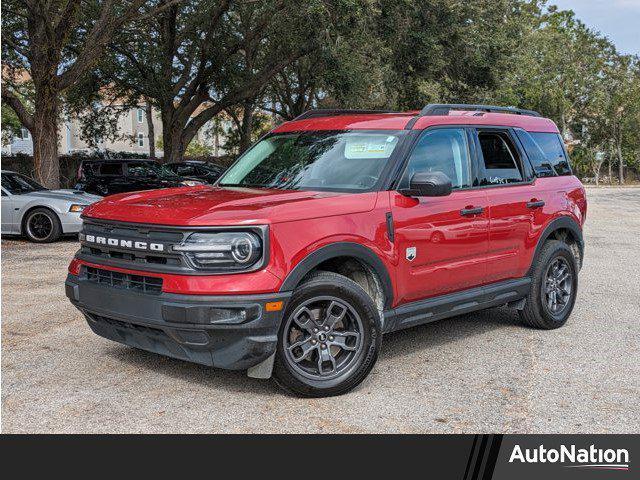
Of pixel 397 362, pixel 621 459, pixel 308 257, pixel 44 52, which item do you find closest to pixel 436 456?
pixel 621 459

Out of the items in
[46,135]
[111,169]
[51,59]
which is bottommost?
[111,169]

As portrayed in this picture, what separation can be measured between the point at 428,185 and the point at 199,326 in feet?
6.15

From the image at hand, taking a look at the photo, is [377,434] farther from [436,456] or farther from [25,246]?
[25,246]

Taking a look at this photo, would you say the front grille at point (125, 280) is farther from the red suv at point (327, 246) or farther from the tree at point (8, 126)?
the tree at point (8, 126)

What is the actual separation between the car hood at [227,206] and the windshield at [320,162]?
234 mm

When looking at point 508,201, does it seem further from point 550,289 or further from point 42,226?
point 42,226

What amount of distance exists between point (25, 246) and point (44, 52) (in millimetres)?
5830

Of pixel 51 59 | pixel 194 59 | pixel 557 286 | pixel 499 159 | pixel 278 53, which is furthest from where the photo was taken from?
pixel 194 59

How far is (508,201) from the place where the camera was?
645 centimetres

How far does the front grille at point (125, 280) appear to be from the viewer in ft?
15.7

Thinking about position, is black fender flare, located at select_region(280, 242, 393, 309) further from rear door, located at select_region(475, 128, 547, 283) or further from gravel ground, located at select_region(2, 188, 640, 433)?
rear door, located at select_region(475, 128, 547, 283)

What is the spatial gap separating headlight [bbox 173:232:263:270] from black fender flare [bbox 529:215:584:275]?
317 centimetres

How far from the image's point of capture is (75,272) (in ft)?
17.6

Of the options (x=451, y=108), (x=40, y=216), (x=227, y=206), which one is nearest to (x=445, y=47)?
(x=40, y=216)
